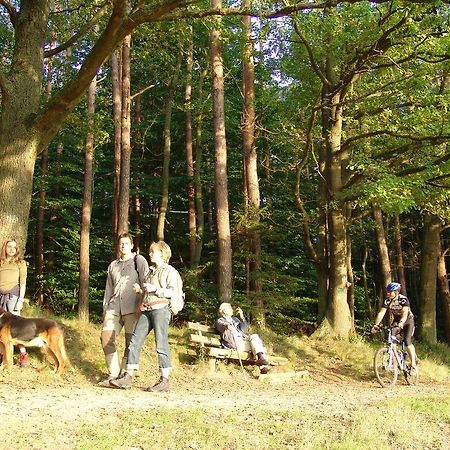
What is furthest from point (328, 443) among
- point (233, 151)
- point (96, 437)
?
point (233, 151)

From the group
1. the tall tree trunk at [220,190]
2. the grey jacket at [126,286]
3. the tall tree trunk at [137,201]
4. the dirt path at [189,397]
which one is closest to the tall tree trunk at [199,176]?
the tall tree trunk at [137,201]

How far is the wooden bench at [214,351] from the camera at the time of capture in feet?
31.2

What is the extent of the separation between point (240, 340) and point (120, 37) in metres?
5.67

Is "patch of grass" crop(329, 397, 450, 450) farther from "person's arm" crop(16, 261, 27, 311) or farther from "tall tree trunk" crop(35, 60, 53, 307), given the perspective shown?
"tall tree trunk" crop(35, 60, 53, 307)

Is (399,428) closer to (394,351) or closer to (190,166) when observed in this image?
(394,351)

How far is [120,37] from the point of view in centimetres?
780

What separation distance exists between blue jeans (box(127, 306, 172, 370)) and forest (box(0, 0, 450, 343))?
2.89 meters

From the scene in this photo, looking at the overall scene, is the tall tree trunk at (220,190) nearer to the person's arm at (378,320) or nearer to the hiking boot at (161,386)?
the person's arm at (378,320)

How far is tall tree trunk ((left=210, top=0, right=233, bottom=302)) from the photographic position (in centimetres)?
1341

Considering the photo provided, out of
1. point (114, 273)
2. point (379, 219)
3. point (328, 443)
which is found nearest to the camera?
point (328, 443)

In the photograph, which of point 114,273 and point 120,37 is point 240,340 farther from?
point 120,37

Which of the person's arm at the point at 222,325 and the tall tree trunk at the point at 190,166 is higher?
the tall tree trunk at the point at 190,166

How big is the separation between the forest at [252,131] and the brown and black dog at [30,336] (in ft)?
4.90

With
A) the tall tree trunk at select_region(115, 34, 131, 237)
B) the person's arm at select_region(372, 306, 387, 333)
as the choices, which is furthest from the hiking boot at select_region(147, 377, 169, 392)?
the tall tree trunk at select_region(115, 34, 131, 237)
